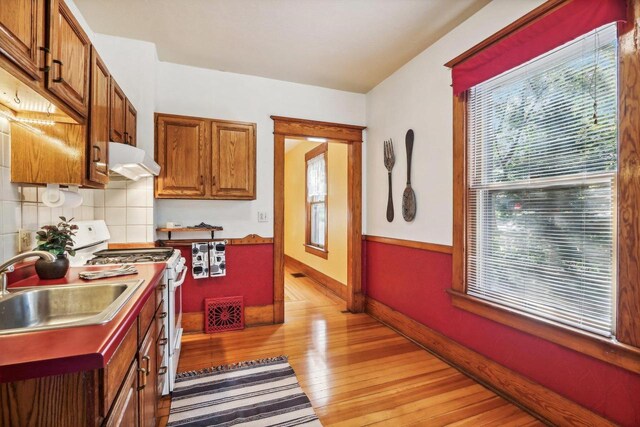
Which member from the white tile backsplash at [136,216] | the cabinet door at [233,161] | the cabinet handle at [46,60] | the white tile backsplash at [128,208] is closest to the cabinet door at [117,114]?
the white tile backsplash at [128,208]

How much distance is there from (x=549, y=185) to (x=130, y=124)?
3.11m

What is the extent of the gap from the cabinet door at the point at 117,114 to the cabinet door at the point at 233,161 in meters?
0.79

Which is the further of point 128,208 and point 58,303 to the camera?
point 128,208

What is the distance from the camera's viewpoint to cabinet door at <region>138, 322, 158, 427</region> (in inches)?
50.2

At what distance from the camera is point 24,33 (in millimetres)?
1090

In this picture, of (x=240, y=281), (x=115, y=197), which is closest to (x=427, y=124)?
(x=240, y=281)

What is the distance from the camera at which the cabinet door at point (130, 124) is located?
7.94ft

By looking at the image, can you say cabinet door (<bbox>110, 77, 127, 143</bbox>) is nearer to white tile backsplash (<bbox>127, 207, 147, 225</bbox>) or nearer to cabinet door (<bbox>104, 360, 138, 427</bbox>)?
white tile backsplash (<bbox>127, 207, 147, 225</bbox>)

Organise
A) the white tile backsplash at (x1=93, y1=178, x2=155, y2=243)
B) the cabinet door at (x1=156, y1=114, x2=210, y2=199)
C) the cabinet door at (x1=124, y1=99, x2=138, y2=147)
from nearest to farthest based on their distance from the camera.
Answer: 1. the cabinet door at (x1=124, y1=99, x2=138, y2=147)
2. the white tile backsplash at (x1=93, y1=178, x2=155, y2=243)
3. the cabinet door at (x1=156, y1=114, x2=210, y2=199)

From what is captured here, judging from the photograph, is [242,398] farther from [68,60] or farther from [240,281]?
[68,60]

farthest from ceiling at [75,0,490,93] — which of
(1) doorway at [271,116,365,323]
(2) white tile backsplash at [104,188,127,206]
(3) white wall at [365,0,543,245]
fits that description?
(2) white tile backsplash at [104,188,127,206]

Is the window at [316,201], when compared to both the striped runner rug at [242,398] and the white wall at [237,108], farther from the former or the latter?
the striped runner rug at [242,398]

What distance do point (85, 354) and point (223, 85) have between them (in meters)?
3.03

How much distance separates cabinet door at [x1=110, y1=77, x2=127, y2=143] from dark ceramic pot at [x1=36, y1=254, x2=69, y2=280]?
953 mm
